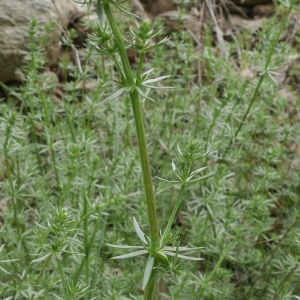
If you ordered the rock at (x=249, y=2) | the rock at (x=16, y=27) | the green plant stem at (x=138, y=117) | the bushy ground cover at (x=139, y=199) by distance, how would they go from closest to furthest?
the green plant stem at (x=138, y=117), the bushy ground cover at (x=139, y=199), the rock at (x=16, y=27), the rock at (x=249, y=2)

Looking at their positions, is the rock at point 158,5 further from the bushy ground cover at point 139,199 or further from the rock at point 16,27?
the bushy ground cover at point 139,199

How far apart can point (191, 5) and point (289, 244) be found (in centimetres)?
277

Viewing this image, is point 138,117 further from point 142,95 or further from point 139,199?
point 139,199

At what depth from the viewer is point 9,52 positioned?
350 cm

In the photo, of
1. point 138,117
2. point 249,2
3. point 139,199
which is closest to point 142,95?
point 138,117

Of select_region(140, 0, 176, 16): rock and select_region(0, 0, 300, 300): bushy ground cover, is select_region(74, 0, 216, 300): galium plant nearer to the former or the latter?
select_region(0, 0, 300, 300): bushy ground cover

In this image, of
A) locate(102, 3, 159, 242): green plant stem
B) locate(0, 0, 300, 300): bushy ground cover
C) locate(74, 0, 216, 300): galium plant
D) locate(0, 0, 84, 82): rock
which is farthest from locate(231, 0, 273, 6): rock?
locate(102, 3, 159, 242): green plant stem

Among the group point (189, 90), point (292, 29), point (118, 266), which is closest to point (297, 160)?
point (189, 90)

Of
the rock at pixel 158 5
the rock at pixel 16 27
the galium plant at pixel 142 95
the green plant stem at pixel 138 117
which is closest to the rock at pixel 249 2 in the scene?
the rock at pixel 158 5

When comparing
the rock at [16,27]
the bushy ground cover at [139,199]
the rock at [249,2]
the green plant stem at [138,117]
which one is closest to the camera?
the green plant stem at [138,117]

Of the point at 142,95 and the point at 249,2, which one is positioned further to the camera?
the point at 249,2

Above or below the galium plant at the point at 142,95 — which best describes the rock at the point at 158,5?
below

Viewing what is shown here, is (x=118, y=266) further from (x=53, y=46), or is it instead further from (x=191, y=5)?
(x=191, y=5)

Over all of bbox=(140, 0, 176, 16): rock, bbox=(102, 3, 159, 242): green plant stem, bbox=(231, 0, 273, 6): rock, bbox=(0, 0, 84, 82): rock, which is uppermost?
bbox=(102, 3, 159, 242): green plant stem
